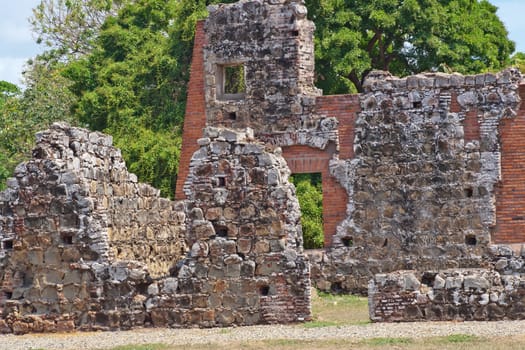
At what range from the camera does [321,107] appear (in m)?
24.5

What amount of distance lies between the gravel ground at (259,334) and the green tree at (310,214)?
10.2 meters

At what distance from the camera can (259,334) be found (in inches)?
679

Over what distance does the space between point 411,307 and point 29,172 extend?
19.1 feet

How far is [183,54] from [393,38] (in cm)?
499

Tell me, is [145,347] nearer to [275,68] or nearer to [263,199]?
[263,199]

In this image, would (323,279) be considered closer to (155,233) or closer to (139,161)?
(155,233)

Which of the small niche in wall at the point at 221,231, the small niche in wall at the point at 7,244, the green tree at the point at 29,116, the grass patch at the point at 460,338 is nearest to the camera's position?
the grass patch at the point at 460,338

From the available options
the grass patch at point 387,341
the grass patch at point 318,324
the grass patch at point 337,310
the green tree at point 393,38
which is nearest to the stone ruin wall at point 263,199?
the grass patch at point 318,324

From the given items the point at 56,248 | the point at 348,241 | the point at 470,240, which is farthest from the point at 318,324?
the point at 348,241

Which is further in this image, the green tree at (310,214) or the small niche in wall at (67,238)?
the green tree at (310,214)

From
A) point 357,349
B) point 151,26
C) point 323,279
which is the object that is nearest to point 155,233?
point 323,279

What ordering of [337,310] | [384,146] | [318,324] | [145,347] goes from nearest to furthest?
1. [145,347]
2. [318,324]
3. [337,310]
4. [384,146]

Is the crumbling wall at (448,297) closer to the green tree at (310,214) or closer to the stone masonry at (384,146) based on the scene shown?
the stone masonry at (384,146)

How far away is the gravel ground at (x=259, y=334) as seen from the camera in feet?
54.9
